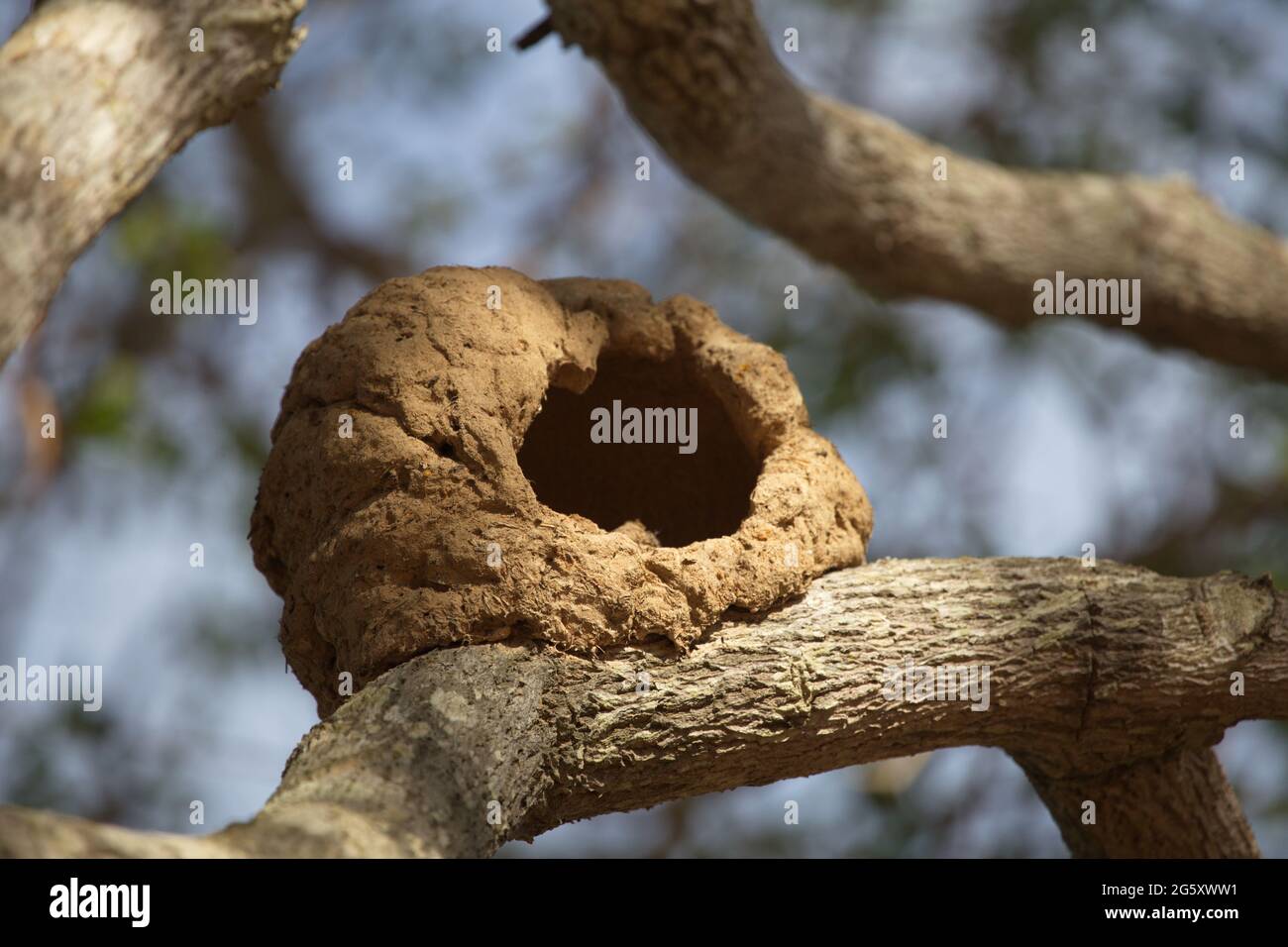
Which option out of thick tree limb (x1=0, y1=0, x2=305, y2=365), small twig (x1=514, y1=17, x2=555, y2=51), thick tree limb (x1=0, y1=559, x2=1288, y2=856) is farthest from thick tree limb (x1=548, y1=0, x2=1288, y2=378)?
thick tree limb (x1=0, y1=559, x2=1288, y2=856)

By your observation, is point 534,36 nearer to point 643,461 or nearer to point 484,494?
point 643,461

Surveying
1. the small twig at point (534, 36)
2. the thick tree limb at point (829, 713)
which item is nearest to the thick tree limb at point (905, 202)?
the small twig at point (534, 36)

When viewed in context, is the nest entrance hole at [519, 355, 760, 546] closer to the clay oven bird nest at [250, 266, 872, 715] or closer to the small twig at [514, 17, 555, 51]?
the clay oven bird nest at [250, 266, 872, 715]

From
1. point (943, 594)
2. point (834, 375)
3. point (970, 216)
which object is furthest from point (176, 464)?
point (943, 594)

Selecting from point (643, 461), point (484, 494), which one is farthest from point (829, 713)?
point (643, 461)

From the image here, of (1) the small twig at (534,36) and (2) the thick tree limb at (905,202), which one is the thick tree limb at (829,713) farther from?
(1) the small twig at (534,36)

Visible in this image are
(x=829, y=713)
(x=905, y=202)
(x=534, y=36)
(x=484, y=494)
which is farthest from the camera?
(x=905, y=202)
